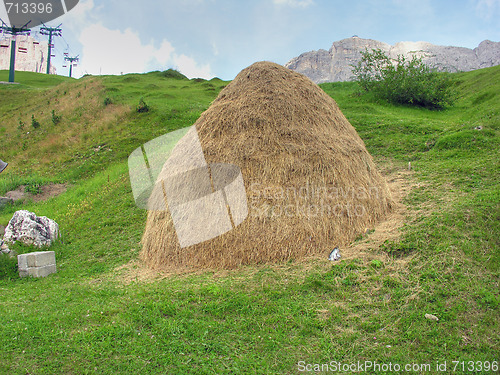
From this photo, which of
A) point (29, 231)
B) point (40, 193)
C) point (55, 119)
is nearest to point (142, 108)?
point (55, 119)

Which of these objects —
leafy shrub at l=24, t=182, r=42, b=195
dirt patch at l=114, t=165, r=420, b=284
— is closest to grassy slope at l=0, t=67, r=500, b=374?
dirt patch at l=114, t=165, r=420, b=284

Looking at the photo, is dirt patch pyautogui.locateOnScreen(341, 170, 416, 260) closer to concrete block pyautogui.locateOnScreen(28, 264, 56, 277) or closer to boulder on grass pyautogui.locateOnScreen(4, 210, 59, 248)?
concrete block pyautogui.locateOnScreen(28, 264, 56, 277)

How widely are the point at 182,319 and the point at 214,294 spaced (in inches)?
25.4

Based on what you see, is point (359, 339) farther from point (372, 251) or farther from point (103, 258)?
point (103, 258)

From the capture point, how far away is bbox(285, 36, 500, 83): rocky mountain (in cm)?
5144

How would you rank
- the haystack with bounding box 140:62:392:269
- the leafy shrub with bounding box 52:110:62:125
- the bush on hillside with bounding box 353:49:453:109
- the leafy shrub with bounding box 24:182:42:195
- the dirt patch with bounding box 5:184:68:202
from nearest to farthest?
the haystack with bounding box 140:62:392:269, the dirt patch with bounding box 5:184:68:202, the leafy shrub with bounding box 24:182:42:195, the bush on hillside with bounding box 353:49:453:109, the leafy shrub with bounding box 52:110:62:125

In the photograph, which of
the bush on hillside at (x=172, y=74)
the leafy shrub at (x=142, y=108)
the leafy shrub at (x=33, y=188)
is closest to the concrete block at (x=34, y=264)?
the leafy shrub at (x=33, y=188)

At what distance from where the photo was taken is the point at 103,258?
26.0 feet

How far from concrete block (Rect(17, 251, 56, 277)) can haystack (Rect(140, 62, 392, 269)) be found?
1.90 metres

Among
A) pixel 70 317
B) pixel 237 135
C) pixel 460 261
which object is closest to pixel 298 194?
pixel 237 135

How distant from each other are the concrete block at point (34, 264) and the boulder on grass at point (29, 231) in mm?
1452
